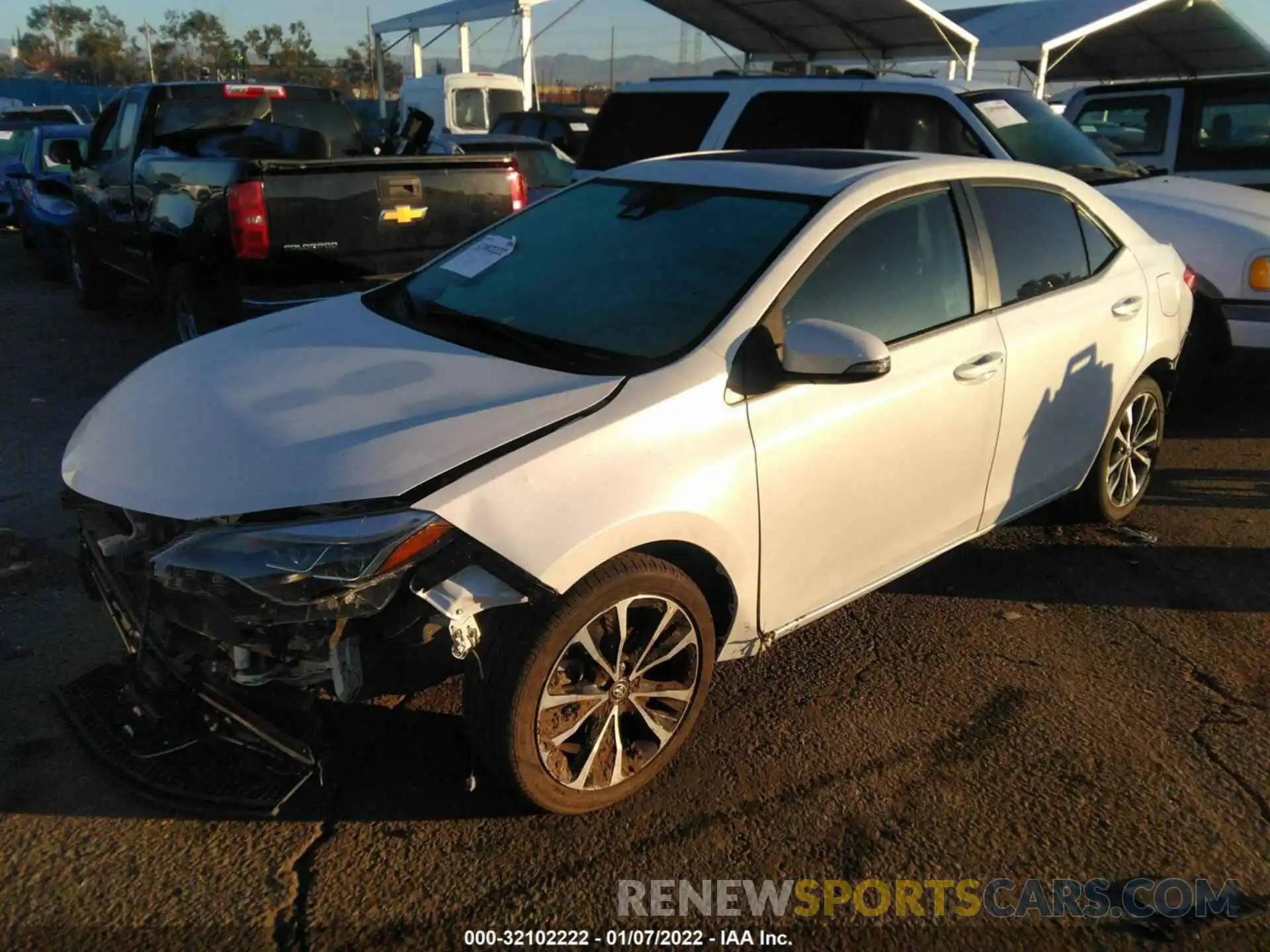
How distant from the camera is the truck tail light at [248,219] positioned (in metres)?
5.89

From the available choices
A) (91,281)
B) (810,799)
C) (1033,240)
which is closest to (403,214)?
(1033,240)

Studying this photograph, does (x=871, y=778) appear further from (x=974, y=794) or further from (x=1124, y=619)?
(x=1124, y=619)

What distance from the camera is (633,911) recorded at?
8.58ft

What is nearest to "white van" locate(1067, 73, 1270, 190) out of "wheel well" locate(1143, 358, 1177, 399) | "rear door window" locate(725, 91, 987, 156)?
"rear door window" locate(725, 91, 987, 156)

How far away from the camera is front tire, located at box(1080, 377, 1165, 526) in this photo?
470 cm

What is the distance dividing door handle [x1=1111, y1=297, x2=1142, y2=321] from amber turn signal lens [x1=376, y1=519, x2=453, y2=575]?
3219 millimetres

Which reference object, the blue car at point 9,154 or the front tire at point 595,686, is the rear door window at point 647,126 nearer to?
the front tire at point 595,686

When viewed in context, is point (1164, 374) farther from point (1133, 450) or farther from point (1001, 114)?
point (1001, 114)

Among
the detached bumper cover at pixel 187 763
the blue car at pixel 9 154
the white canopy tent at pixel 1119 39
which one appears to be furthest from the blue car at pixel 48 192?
the white canopy tent at pixel 1119 39

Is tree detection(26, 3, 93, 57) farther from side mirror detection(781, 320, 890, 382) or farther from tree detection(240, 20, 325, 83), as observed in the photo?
side mirror detection(781, 320, 890, 382)

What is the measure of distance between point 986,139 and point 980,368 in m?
3.77

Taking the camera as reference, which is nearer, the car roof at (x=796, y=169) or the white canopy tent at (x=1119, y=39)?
the car roof at (x=796, y=169)

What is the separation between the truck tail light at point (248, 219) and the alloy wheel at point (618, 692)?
4156 mm

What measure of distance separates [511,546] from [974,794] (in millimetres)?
1604
